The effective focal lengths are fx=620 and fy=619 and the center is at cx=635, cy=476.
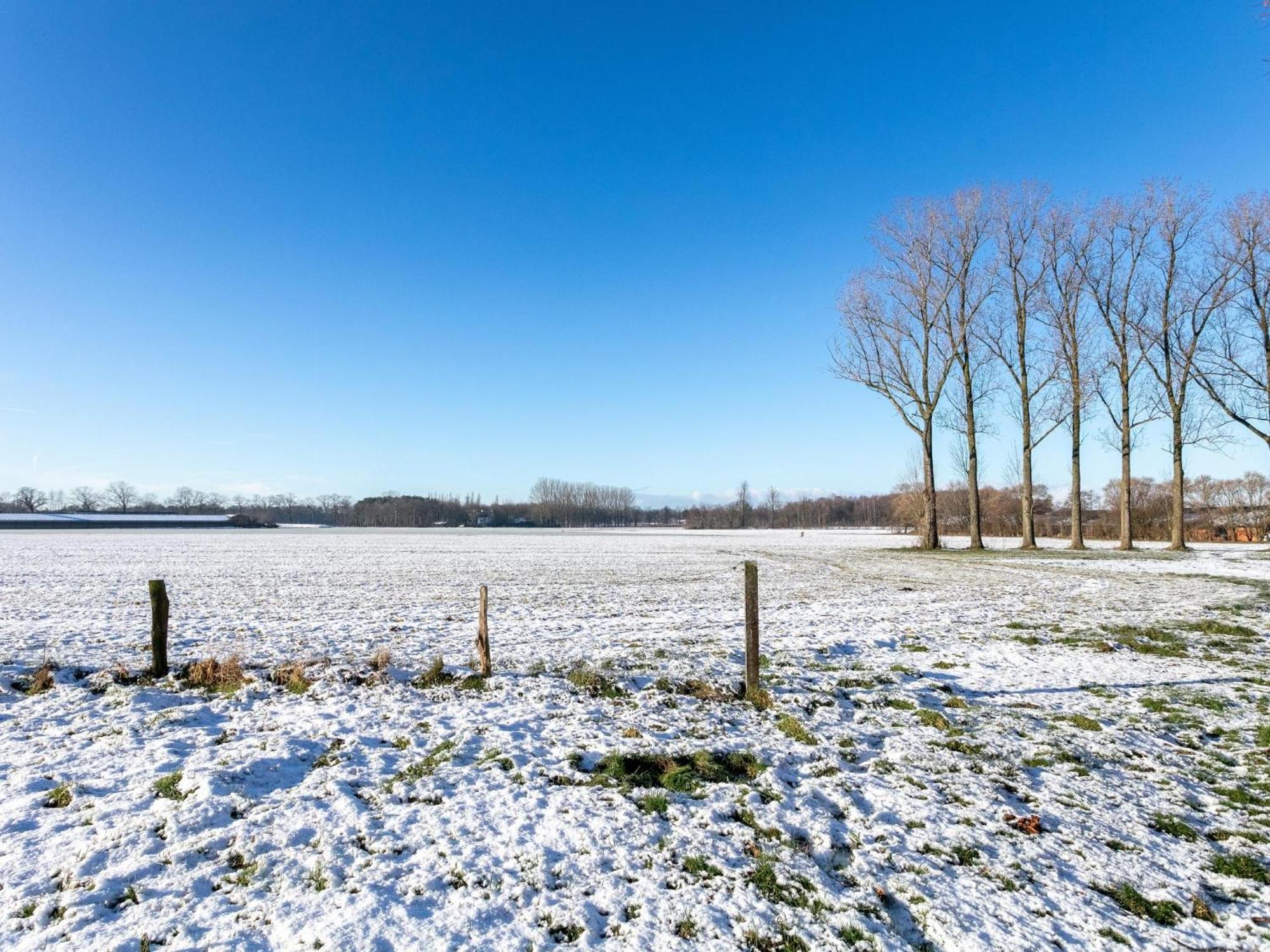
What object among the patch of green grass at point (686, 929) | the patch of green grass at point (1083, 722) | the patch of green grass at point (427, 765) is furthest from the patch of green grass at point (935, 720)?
the patch of green grass at point (427, 765)

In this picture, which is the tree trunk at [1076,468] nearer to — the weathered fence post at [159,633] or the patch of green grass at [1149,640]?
the patch of green grass at [1149,640]

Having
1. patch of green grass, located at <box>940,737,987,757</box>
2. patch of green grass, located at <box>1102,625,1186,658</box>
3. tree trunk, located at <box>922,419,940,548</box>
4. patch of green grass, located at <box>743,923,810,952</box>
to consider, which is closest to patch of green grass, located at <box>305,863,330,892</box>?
patch of green grass, located at <box>743,923,810,952</box>

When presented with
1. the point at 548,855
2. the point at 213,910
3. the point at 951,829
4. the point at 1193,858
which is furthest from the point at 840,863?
the point at 213,910

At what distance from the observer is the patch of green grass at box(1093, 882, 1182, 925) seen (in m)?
4.13

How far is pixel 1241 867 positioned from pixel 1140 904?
3.74ft

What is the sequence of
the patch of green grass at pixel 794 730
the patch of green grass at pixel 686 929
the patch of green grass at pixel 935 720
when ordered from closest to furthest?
1. the patch of green grass at pixel 686 929
2. the patch of green grass at pixel 794 730
3. the patch of green grass at pixel 935 720

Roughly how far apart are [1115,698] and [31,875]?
11.6 metres

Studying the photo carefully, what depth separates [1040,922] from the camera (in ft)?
13.4

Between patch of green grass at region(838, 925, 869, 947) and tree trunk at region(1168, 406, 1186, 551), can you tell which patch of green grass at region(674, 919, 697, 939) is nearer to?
patch of green grass at region(838, 925, 869, 947)

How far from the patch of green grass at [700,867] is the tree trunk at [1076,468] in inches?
1416

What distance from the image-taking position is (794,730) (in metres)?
7.32

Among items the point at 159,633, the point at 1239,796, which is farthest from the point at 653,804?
the point at 159,633

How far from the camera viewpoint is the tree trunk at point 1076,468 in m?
33.0

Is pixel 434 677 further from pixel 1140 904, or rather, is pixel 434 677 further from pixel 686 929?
pixel 1140 904
